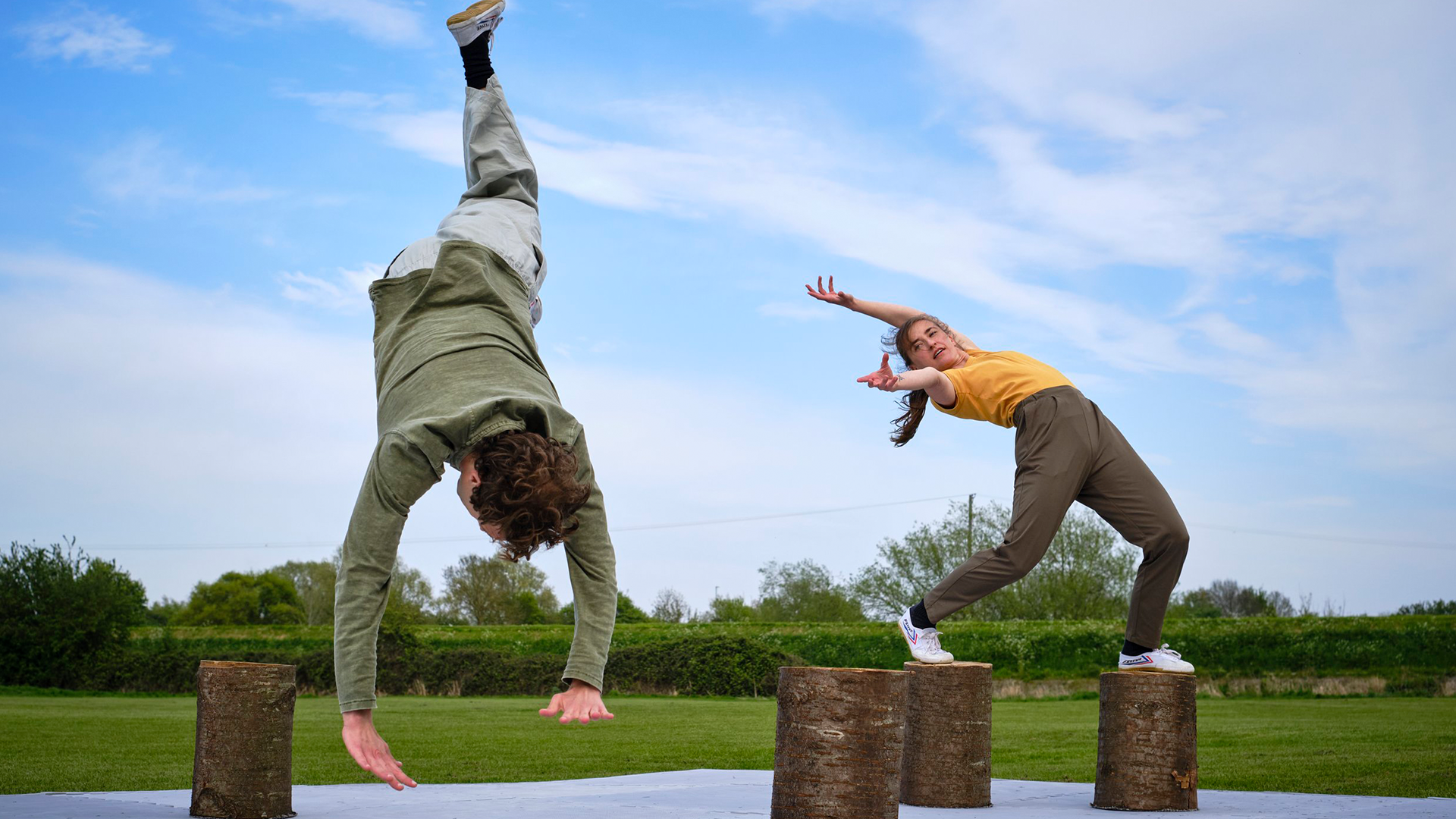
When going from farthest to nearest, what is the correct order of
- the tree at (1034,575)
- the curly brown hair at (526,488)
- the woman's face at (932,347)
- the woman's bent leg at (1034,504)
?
the tree at (1034,575)
the woman's face at (932,347)
the woman's bent leg at (1034,504)
the curly brown hair at (526,488)

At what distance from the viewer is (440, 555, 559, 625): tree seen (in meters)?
52.8

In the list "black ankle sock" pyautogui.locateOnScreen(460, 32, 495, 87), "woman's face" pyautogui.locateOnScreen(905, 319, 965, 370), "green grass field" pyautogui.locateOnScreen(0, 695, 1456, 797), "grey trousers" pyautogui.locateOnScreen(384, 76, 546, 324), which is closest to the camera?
"grey trousers" pyautogui.locateOnScreen(384, 76, 546, 324)

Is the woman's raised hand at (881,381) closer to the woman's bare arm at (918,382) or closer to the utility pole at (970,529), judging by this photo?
the woman's bare arm at (918,382)

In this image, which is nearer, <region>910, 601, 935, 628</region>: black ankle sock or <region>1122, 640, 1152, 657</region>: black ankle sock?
<region>910, 601, 935, 628</region>: black ankle sock

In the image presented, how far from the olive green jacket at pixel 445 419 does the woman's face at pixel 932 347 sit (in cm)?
234

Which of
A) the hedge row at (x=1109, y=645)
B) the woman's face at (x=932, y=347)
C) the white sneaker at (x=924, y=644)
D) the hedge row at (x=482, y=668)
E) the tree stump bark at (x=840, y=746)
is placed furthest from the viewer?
the hedge row at (x=1109, y=645)

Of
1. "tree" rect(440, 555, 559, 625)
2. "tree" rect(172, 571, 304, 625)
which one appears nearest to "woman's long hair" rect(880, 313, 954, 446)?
"tree" rect(440, 555, 559, 625)

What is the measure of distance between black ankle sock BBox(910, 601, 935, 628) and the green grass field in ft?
10.8

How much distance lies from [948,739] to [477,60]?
165 inches

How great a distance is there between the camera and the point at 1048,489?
507 centimetres

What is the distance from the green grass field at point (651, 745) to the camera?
786 cm

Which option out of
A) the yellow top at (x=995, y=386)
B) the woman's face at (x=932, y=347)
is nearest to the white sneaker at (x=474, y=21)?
the woman's face at (x=932, y=347)

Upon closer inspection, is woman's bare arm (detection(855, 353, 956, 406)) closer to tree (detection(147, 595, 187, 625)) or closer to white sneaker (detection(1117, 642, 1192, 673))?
white sneaker (detection(1117, 642, 1192, 673))

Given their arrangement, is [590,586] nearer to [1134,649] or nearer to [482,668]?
[1134,649]
